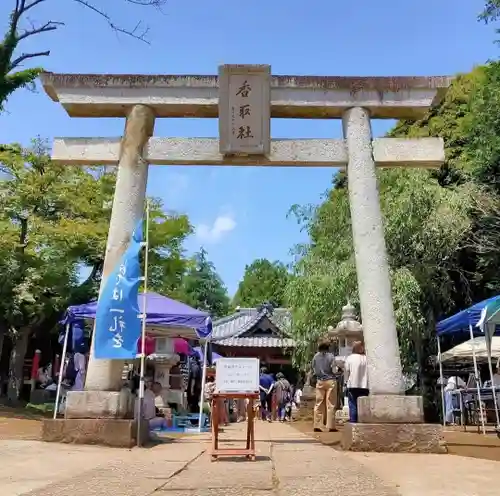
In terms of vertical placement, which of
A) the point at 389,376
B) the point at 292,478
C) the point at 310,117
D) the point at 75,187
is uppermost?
the point at 75,187

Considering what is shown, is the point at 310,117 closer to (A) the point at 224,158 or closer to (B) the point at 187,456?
(A) the point at 224,158

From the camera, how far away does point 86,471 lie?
502 centimetres

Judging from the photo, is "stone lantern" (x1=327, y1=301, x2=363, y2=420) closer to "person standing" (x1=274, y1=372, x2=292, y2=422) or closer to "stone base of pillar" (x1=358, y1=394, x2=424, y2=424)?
"person standing" (x1=274, y1=372, x2=292, y2=422)

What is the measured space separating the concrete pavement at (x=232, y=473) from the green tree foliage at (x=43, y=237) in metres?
11.6

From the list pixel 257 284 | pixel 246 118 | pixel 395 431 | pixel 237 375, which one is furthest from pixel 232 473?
pixel 257 284

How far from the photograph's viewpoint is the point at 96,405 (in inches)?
290

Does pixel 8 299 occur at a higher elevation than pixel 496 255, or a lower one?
lower

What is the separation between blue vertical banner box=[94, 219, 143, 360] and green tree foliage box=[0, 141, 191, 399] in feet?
34.6

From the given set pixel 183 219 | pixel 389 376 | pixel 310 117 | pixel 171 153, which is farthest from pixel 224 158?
pixel 183 219

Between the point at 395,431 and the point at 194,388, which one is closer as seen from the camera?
the point at 395,431

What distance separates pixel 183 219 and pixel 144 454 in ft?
57.8

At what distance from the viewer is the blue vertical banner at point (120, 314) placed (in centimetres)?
735

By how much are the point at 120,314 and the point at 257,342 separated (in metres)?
22.8

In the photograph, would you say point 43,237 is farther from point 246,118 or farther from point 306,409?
point 246,118
